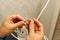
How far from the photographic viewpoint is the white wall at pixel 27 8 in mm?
1077

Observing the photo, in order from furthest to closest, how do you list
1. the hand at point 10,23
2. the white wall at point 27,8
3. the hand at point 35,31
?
the white wall at point 27,8
the hand at point 10,23
the hand at point 35,31

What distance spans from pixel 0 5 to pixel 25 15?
0.21m

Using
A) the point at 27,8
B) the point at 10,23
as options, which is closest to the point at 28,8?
the point at 27,8

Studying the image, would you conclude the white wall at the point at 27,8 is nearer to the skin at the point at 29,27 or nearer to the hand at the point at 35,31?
the skin at the point at 29,27

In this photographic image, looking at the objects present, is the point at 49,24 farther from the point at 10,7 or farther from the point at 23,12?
the point at 10,7

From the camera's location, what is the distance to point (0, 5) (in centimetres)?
106

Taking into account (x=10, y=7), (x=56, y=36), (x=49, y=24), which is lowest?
(x=56, y=36)

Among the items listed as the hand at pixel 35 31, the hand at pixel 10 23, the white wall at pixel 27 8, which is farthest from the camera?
the white wall at pixel 27 8

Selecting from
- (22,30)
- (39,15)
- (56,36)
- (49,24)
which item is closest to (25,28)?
(22,30)

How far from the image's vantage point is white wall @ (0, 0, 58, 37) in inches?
42.4

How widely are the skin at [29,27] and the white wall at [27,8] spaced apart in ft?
0.61

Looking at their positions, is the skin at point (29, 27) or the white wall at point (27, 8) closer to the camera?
the skin at point (29, 27)

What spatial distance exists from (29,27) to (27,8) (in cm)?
35

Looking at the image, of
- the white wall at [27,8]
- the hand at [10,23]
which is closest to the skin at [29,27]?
the hand at [10,23]
